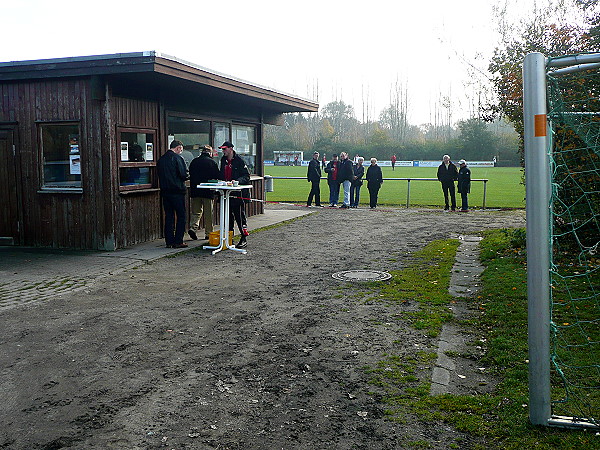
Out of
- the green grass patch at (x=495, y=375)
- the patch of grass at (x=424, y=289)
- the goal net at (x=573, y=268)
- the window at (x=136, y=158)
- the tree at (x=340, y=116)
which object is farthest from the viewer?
the tree at (x=340, y=116)

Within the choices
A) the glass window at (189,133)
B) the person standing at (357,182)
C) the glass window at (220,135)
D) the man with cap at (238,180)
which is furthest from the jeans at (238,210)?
the person standing at (357,182)

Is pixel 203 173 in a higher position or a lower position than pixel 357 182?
higher

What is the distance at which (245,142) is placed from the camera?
17625 mm

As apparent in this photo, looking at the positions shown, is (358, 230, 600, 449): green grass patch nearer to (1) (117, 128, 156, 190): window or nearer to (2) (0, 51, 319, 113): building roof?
(2) (0, 51, 319, 113): building roof

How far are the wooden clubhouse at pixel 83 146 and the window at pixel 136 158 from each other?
0.07ft

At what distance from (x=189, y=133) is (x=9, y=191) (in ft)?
13.7

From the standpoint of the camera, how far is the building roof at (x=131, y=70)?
1019 centimetres

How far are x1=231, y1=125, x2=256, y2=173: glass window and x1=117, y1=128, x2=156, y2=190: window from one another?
4.20m

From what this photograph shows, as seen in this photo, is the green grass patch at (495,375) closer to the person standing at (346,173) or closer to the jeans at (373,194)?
the person standing at (346,173)

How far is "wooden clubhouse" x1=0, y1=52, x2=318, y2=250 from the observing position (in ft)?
35.9

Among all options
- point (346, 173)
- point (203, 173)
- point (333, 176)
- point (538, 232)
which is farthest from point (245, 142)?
point (538, 232)

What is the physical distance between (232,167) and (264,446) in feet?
27.9

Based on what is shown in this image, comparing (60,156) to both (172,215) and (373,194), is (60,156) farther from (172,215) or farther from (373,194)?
(373,194)

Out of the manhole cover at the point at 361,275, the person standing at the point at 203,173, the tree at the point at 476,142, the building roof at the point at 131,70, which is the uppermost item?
the tree at the point at 476,142
